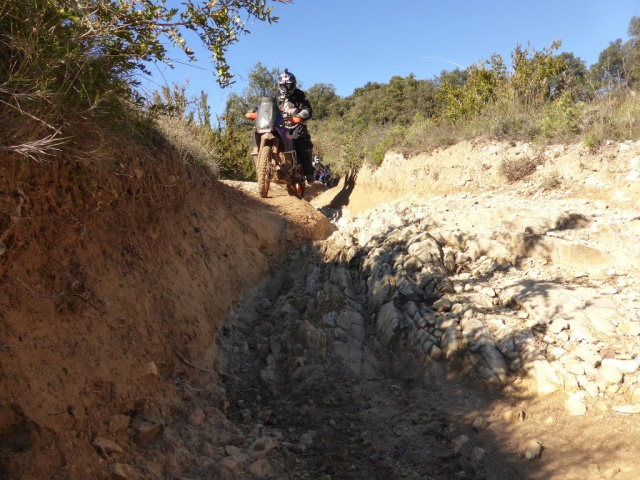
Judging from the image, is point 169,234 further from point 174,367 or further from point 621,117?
point 621,117

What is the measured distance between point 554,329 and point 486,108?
22.1 ft

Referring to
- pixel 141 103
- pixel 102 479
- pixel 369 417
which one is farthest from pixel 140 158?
pixel 369 417

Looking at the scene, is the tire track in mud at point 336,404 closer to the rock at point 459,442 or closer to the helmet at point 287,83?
the rock at point 459,442

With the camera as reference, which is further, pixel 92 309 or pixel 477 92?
pixel 477 92

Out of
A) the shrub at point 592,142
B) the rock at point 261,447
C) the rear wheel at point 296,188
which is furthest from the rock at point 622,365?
the rear wheel at point 296,188

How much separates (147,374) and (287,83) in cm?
659

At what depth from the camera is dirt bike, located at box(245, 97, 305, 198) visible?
7570 millimetres

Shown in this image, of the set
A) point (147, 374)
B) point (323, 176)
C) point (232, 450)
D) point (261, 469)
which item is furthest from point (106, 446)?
point (323, 176)

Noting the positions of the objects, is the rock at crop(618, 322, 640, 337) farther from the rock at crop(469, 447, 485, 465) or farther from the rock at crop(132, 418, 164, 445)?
the rock at crop(132, 418, 164, 445)

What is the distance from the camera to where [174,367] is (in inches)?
140

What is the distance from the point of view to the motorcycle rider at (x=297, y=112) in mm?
8555

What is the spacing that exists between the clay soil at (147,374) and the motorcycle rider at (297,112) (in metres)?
3.83

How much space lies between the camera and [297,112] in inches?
341

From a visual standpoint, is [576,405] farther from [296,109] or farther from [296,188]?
[296,109]
